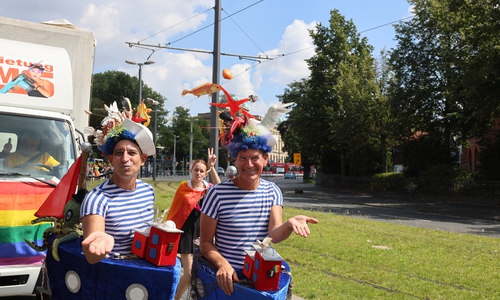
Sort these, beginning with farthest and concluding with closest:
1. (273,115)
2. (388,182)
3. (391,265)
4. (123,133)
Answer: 1. (388,182)
2. (391,265)
3. (273,115)
4. (123,133)

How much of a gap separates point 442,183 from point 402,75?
8165 mm

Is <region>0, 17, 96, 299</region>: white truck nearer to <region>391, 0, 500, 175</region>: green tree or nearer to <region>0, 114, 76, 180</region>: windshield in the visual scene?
<region>0, 114, 76, 180</region>: windshield

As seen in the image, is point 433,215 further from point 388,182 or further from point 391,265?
point 388,182

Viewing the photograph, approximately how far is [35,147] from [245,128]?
4.05 metres

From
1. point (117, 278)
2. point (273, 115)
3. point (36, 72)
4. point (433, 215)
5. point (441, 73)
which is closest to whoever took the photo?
point (117, 278)

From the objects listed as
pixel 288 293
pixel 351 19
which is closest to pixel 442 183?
pixel 351 19

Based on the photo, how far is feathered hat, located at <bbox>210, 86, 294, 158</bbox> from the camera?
3.44 metres

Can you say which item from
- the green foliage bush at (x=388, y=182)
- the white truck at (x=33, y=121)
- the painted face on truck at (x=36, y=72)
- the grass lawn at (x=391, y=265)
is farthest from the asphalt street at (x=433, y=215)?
the painted face on truck at (x=36, y=72)

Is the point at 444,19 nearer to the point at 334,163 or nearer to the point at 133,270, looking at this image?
the point at 334,163

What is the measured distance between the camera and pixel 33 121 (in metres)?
6.81

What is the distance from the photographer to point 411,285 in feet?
23.4

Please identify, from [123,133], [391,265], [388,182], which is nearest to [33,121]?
[123,133]

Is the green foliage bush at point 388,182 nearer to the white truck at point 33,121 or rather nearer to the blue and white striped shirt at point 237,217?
the white truck at point 33,121

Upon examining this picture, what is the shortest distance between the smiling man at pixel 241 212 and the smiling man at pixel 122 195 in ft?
1.40
